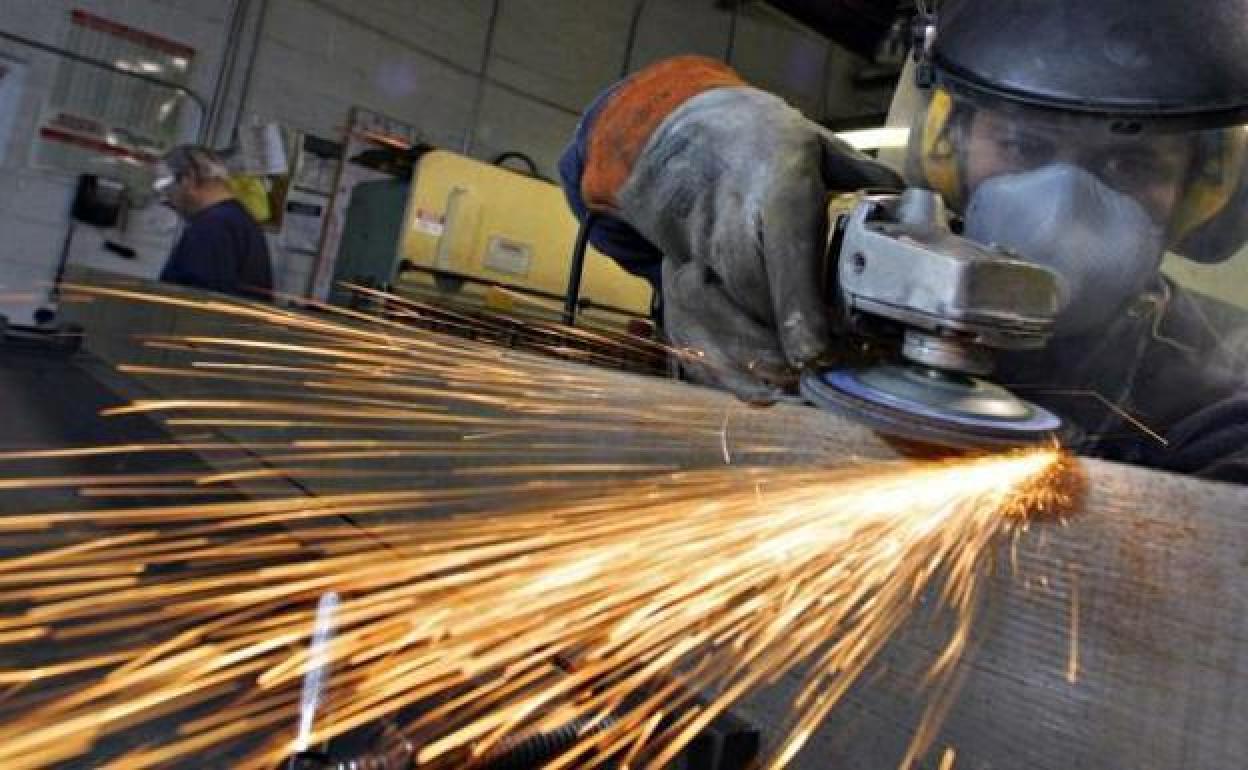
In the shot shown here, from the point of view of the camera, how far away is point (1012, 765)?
66 centimetres

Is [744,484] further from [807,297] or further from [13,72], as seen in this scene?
[13,72]

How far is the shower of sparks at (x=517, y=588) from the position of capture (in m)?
0.79

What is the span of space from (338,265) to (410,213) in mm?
1148

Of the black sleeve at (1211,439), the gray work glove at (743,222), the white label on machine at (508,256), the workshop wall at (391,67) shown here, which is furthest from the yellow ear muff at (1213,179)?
the workshop wall at (391,67)

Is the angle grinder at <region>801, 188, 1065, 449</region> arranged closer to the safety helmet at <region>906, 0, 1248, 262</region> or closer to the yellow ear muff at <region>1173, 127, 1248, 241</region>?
the safety helmet at <region>906, 0, 1248, 262</region>

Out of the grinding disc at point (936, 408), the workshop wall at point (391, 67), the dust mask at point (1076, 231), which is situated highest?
the workshop wall at point (391, 67)

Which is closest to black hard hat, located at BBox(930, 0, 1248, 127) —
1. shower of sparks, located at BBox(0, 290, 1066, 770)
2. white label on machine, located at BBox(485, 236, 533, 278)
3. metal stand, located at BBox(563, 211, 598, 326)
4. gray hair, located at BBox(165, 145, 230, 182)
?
shower of sparks, located at BBox(0, 290, 1066, 770)

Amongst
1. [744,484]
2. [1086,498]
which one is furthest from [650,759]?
[1086,498]

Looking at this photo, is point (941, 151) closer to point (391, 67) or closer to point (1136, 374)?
point (1136, 374)

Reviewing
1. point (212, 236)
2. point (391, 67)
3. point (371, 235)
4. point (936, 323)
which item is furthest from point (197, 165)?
point (936, 323)

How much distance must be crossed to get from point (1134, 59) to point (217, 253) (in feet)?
12.7

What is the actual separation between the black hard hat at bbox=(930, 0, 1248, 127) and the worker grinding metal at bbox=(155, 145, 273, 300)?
11.7 ft

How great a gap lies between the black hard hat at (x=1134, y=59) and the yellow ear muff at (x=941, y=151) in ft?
0.61

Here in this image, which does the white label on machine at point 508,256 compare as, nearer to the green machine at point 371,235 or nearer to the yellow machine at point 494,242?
the yellow machine at point 494,242
